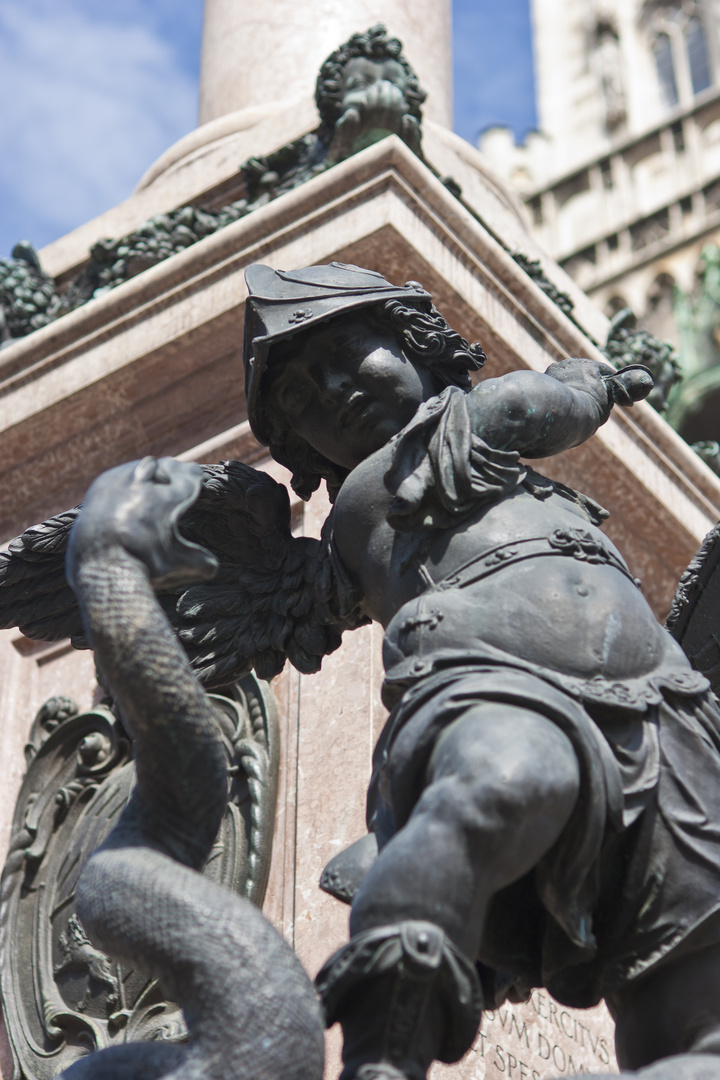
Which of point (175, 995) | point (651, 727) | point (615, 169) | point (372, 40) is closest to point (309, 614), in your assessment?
point (651, 727)

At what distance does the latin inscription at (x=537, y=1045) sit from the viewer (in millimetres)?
4488

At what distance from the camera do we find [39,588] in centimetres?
425

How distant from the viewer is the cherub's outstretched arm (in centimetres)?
380

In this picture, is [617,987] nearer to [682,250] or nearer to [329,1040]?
[329,1040]

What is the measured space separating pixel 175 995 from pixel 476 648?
868mm

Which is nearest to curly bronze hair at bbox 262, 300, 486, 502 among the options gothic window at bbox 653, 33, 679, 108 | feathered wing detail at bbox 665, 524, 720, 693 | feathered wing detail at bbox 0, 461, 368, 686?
feathered wing detail at bbox 0, 461, 368, 686

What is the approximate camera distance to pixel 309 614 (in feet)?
13.5

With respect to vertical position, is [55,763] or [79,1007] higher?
[55,763]

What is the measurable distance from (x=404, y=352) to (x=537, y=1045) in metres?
1.88

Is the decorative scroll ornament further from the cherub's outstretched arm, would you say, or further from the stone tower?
the stone tower

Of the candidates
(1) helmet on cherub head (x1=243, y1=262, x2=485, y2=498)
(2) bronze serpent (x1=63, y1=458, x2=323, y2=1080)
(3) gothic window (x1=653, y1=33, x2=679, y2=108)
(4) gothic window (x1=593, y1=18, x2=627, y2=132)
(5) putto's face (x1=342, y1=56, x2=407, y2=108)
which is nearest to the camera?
(2) bronze serpent (x1=63, y1=458, x2=323, y2=1080)

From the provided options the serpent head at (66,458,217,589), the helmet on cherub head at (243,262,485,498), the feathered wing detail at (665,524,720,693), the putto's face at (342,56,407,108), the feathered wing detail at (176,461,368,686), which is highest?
the putto's face at (342,56,407,108)

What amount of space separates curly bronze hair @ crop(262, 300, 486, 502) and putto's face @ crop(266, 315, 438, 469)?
14mm

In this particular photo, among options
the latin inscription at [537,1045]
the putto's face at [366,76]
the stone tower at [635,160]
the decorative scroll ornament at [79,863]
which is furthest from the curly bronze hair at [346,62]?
the stone tower at [635,160]
